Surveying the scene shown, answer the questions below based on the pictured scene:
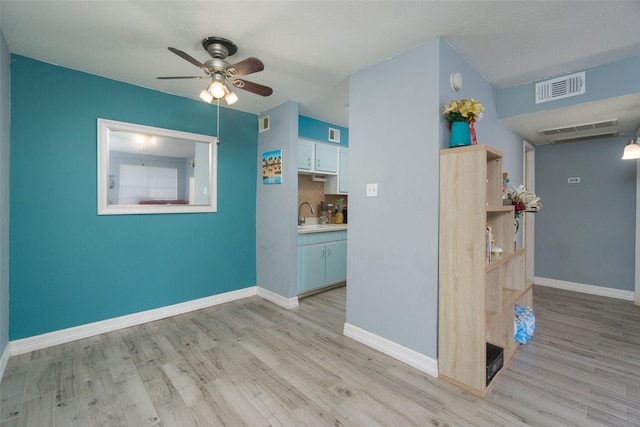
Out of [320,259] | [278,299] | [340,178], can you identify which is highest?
[340,178]

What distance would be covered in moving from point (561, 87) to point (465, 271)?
6.84ft

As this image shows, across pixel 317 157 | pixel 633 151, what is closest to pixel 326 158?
pixel 317 157

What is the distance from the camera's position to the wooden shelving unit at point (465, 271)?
1847mm

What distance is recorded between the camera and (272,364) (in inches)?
87.0

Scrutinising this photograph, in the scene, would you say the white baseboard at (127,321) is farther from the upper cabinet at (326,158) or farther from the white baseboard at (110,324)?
the upper cabinet at (326,158)

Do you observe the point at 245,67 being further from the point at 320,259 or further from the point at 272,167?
the point at 320,259

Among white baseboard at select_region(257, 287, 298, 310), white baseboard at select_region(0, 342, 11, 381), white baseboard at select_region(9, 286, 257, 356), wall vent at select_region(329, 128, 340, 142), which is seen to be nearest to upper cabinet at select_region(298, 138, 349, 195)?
wall vent at select_region(329, 128, 340, 142)

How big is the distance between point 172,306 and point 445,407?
112 inches

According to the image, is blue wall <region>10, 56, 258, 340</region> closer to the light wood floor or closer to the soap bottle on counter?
the light wood floor

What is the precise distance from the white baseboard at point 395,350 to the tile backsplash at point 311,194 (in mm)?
2255

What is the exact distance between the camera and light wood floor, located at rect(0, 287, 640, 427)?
1664mm

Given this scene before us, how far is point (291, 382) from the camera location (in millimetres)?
1985

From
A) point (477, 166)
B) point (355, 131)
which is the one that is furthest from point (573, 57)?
point (355, 131)

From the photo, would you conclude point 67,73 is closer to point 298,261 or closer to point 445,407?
point 298,261
